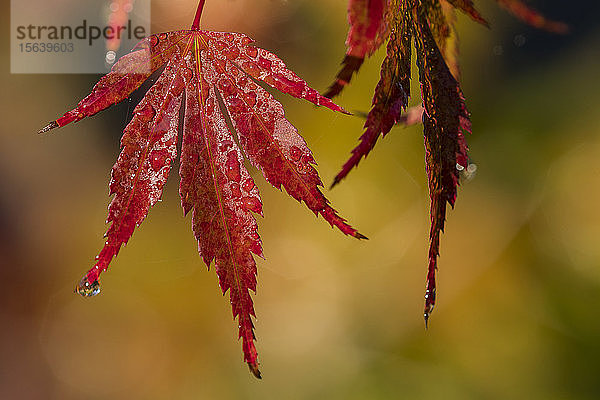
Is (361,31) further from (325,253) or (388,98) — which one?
(325,253)

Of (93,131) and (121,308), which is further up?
(93,131)

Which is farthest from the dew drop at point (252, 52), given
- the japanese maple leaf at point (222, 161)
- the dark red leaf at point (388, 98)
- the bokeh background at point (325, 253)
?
the bokeh background at point (325, 253)

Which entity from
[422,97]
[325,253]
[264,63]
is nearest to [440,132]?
[422,97]

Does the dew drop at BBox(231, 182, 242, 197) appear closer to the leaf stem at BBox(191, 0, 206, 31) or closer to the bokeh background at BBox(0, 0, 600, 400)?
the leaf stem at BBox(191, 0, 206, 31)

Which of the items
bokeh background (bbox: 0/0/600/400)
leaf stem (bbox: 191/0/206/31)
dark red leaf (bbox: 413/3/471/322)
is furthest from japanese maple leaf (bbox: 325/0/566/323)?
bokeh background (bbox: 0/0/600/400)

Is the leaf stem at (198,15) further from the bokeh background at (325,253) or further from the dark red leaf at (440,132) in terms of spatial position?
the bokeh background at (325,253)

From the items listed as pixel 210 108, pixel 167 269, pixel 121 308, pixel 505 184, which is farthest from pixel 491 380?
pixel 210 108

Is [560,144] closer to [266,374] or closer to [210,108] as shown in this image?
[266,374]
